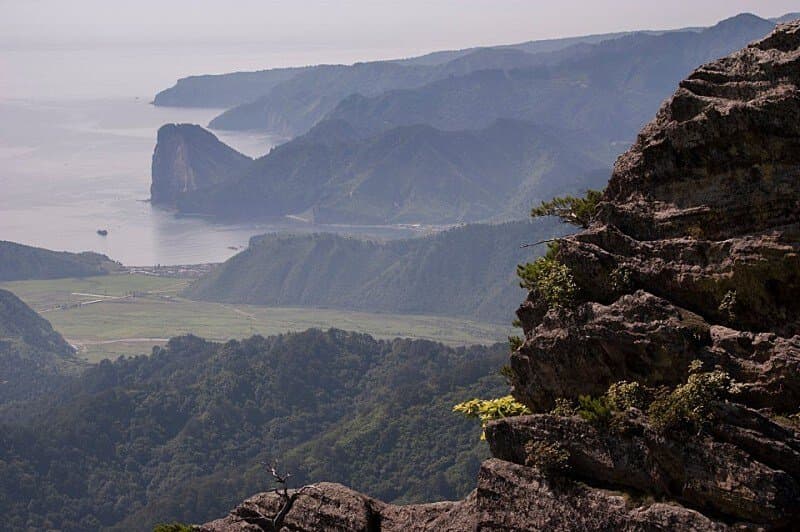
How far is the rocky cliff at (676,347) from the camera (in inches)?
688

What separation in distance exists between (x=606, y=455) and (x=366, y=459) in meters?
104

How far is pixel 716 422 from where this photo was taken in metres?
17.6

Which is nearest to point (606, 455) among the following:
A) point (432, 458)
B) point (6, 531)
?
point (432, 458)

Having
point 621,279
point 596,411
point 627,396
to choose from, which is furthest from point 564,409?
point 621,279

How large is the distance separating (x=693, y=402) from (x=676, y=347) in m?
1.32

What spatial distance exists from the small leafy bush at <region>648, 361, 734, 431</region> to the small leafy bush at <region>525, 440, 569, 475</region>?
6.33 feet

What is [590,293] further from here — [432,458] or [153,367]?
[153,367]

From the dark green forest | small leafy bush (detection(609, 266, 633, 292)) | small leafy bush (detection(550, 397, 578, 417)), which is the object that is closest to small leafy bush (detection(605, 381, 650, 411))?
small leafy bush (detection(550, 397, 578, 417))

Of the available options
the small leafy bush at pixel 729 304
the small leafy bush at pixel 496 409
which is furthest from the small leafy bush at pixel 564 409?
the small leafy bush at pixel 729 304

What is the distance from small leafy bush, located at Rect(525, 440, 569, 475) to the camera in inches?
743

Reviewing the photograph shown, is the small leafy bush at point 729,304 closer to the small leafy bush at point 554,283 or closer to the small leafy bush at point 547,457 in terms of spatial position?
the small leafy bush at point 554,283

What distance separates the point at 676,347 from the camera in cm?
1873

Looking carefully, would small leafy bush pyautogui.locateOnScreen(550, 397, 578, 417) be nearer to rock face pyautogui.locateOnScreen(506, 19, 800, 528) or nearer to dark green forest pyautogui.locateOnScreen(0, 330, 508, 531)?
rock face pyautogui.locateOnScreen(506, 19, 800, 528)

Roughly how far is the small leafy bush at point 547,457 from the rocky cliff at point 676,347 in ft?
0.12
